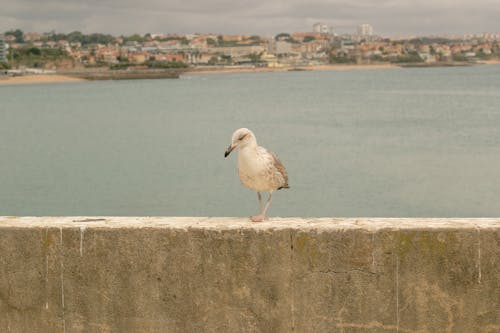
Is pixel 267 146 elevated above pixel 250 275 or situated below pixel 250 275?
below

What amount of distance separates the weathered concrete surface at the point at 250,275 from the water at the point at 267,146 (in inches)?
622

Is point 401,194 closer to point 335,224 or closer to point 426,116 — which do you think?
point 335,224

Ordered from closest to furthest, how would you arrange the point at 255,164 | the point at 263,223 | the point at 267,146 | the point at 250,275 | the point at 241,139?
1. the point at 250,275
2. the point at 263,223
3. the point at 241,139
4. the point at 255,164
5. the point at 267,146

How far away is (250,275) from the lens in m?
4.47

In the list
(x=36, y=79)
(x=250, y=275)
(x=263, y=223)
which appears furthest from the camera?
(x=36, y=79)

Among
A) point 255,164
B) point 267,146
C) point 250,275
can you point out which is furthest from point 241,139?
point 267,146

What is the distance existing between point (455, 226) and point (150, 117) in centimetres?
6097

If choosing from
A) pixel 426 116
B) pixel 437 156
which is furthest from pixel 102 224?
pixel 426 116

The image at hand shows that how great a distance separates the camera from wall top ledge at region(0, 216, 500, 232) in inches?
173

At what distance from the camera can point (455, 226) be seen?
172 inches

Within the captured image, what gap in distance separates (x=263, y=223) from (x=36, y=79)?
170 metres

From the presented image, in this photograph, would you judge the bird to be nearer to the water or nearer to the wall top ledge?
the wall top ledge

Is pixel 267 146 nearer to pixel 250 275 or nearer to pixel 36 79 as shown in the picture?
pixel 250 275

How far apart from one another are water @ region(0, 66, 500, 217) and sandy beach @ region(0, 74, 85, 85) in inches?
3884
